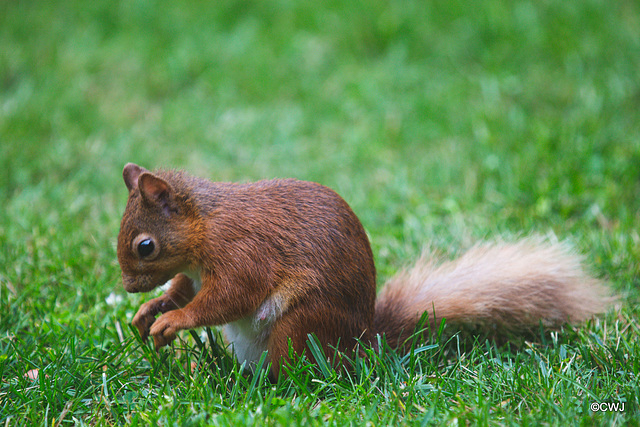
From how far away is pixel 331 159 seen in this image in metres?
4.56

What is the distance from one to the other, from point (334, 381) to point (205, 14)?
5194 millimetres

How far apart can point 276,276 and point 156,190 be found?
51cm

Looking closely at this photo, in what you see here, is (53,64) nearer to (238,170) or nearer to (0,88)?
(0,88)

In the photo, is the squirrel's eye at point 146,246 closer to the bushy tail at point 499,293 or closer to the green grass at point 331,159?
the green grass at point 331,159

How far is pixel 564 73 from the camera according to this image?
5125mm

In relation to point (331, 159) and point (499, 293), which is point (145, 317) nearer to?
point (499, 293)

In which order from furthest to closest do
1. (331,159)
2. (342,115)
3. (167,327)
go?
(342,115) → (331,159) → (167,327)

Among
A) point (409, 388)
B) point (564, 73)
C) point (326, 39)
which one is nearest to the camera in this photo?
point (409, 388)

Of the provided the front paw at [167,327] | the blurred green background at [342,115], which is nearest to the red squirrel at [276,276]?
the front paw at [167,327]

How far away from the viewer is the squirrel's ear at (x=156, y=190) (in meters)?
2.03

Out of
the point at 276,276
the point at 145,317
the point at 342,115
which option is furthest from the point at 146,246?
the point at 342,115

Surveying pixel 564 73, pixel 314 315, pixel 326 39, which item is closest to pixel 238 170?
pixel 326 39

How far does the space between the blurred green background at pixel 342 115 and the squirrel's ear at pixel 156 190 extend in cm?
84

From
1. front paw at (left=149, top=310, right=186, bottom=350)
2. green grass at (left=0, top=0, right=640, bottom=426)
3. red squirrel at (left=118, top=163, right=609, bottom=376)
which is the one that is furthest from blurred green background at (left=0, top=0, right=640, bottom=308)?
front paw at (left=149, top=310, right=186, bottom=350)
